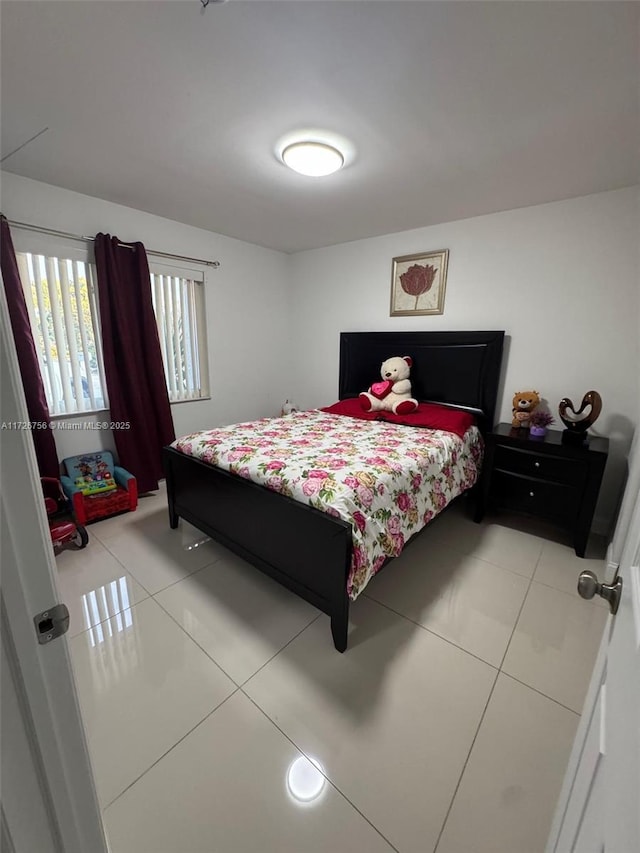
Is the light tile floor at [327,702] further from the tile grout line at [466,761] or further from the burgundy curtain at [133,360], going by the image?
the burgundy curtain at [133,360]

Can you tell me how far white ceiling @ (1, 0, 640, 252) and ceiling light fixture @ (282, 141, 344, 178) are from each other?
0.09m

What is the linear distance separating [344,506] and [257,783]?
3.04ft

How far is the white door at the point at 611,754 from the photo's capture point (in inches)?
15.8

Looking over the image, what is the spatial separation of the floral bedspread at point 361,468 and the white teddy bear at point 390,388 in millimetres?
340

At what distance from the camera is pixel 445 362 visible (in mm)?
2928

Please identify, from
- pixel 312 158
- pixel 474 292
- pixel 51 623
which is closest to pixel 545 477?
pixel 474 292

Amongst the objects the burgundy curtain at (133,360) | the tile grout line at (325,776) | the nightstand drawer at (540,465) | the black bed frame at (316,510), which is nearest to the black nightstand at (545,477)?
the nightstand drawer at (540,465)

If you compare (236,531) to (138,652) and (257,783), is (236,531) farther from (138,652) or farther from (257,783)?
(257,783)

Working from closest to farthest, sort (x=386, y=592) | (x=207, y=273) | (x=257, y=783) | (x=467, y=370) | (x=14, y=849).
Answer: (x=14, y=849) < (x=257, y=783) < (x=386, y=592) < (x=467, y=370) < (x=207, y=273)

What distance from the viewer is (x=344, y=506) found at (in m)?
1.47

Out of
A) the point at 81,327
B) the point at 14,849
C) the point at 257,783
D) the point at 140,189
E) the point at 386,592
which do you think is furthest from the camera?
the point at 81,327

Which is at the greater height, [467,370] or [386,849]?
[467,370]

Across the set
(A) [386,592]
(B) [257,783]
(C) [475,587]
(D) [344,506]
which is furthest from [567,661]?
(B) [257,783]

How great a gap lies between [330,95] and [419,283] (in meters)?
1.84
